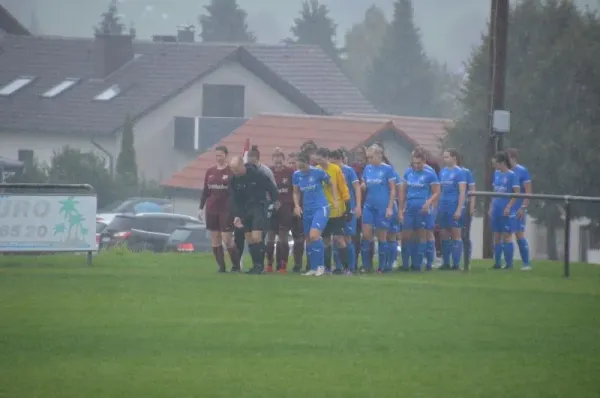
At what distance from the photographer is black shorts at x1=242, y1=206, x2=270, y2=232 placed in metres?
23.0

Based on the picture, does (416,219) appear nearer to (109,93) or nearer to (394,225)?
(394,225)

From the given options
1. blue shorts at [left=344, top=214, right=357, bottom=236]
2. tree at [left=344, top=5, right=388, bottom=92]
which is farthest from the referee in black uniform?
tree at [left=344, top=5, right=388, bottom=92]

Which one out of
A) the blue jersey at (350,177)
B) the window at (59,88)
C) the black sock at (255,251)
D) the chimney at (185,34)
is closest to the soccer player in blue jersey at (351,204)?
the blue jersey at (350,177)

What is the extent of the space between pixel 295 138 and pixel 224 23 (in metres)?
79.6

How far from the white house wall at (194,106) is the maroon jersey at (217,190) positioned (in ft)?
162

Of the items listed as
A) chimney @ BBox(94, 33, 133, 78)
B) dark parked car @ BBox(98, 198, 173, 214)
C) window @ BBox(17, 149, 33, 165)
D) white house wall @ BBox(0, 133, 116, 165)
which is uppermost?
chimney @ BBox(94, 33, 133, 78)

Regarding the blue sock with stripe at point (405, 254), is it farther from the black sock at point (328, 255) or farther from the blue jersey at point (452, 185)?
the black sock at point (328, 255)

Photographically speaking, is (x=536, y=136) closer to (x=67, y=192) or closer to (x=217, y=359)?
(x=67, y=192)

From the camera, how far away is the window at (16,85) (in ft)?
254

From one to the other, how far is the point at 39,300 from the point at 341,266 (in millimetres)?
6382

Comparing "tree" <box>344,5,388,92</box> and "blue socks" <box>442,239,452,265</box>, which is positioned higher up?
"tree" <box>344,5,388,92</box>

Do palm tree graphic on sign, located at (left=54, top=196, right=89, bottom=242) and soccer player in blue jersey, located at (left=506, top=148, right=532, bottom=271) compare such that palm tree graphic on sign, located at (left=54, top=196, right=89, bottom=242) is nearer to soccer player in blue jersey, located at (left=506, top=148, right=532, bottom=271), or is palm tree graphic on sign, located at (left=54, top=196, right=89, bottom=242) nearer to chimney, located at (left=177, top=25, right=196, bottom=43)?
soccer player in blue jersey, located at (left=506, top=148, right=532, bottom=271)

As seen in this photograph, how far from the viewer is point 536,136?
159 feet

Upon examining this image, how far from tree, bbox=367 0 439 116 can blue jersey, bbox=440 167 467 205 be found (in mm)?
99606
